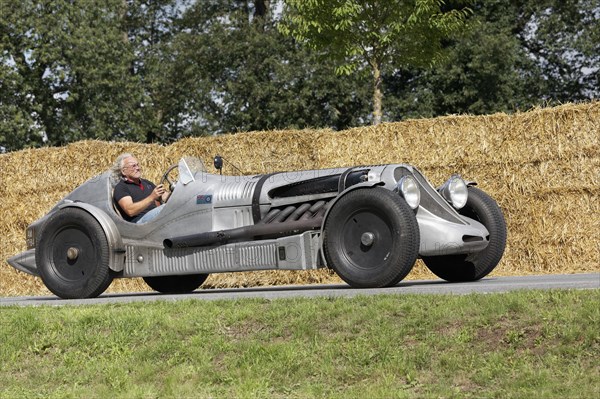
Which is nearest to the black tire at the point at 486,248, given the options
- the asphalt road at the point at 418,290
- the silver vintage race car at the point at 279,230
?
the silver vintage race car at the point at 279,230

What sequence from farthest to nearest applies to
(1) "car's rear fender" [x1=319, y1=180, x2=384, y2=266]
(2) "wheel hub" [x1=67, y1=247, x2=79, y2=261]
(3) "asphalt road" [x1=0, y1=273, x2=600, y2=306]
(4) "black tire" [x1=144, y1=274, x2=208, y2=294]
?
(4) "black tire" [x1=144, y1=274, x2=208, y2=294] → (2) "wheel hub" [x1=67, y1=247, x2=79, y2=261] → (1) "car's rear fender" [x1=319, y1=180, x2=384, y2=266] → (3) "asphalt road" [x1=0, y1=273, x2=600, y2=306]

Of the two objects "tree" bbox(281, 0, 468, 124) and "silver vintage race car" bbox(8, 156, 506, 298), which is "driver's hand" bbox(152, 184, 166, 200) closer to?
"silver vintage race car" bbox(8, 156, 506, 298)

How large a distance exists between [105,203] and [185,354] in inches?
194

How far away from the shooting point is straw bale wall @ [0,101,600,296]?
47.5 ft

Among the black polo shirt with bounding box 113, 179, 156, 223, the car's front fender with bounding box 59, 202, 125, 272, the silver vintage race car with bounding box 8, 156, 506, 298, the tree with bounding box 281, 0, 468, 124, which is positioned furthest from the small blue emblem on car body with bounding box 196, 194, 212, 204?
the tree with bounding box 281, 0, 468, 124

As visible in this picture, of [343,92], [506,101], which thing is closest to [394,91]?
[343,92]

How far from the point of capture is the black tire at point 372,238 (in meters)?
9.19

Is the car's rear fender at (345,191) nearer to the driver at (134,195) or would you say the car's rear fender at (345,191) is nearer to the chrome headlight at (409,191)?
the chrome headlight at (409,191)

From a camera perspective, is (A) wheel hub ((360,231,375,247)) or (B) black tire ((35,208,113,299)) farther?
(B) black tire ((35,208,113,299))

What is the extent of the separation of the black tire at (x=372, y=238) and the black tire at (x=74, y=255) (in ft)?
9.46

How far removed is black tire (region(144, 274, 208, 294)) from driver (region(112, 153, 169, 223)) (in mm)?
1089

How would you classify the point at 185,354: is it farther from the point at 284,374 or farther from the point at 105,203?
the point at 105,203

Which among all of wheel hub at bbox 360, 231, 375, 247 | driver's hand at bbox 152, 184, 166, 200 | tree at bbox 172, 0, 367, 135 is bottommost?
wheel hub at bbox 360, 231, 375, 247

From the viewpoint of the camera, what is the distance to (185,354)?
696 centimetres
